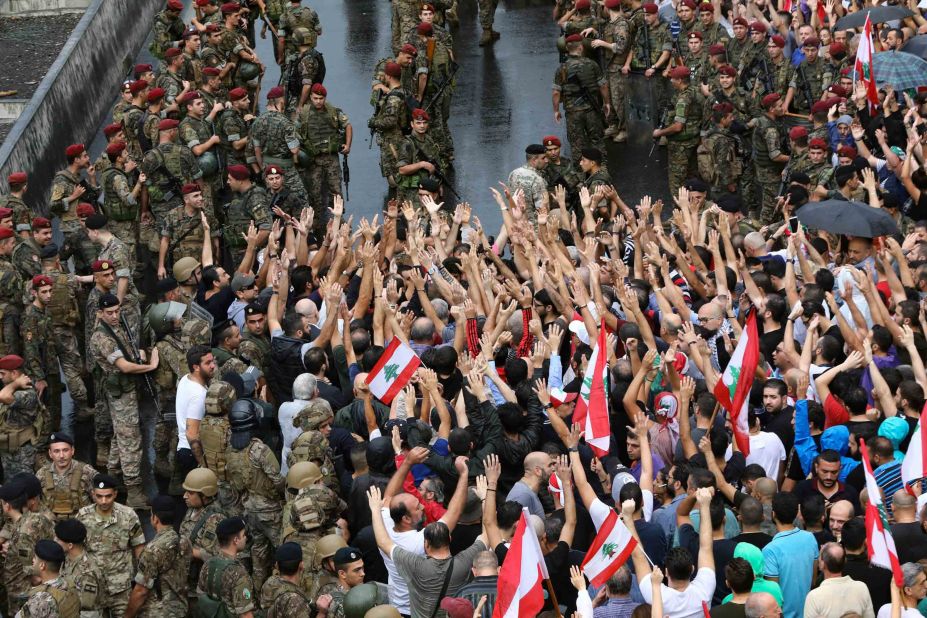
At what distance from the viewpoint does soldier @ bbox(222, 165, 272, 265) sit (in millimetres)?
15367

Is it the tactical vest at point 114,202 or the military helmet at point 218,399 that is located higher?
the military helmet at point 218,399

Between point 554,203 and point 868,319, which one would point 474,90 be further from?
point 868,319

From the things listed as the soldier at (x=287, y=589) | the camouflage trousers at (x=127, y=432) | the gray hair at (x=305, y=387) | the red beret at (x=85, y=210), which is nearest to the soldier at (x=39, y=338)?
the camouflage trousers at (x=127, y=432)

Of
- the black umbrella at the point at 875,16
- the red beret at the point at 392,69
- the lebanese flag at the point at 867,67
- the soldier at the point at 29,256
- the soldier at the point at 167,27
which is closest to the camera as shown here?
the soldier at the point at 29,256

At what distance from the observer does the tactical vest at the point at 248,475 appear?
34.5 feet

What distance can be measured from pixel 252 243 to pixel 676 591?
22.9 feet

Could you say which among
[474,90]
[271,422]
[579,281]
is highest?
[579,281]

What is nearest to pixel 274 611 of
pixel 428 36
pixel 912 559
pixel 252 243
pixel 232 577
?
pixel 232 577

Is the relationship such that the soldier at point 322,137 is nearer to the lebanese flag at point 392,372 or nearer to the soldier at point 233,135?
the soldier at point 233,135

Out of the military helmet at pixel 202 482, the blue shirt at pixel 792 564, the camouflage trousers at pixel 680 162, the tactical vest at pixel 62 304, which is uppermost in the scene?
the blue shirt at pixel 792 564

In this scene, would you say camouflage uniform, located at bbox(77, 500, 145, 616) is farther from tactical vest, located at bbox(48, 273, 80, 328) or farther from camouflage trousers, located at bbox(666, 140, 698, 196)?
camouflage trousers, located at bbox(666, 140, 698, 196)

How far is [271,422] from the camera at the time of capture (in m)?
12.0

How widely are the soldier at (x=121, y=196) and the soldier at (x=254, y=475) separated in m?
5.28

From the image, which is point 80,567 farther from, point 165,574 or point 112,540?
point 165,574
